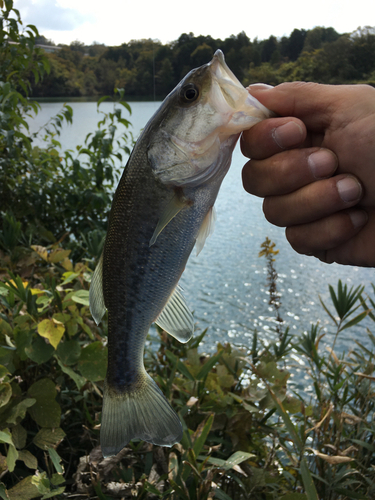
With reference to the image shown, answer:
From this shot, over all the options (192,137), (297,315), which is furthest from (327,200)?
(297,315)

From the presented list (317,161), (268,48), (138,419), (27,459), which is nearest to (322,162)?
(317,161)

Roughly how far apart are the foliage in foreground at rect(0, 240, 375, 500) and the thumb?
3.11 feet

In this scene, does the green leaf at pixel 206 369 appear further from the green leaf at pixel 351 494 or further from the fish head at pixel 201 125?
the fish head at pixel 201 125

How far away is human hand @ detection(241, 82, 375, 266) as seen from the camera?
102cm

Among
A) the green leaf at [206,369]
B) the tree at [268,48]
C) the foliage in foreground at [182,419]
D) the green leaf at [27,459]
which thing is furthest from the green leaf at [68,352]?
the tree at [268,48]

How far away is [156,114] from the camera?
103cm

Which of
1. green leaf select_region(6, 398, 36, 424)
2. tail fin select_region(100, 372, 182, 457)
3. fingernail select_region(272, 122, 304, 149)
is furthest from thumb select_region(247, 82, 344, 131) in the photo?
green leaf select_region(6, 398, 36, 424)

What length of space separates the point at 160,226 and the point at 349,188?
534 mm

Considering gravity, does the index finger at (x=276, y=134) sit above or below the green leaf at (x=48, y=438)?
above

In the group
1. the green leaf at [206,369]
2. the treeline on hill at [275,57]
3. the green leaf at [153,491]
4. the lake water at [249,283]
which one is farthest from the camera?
the treeline on hill at [275,57]

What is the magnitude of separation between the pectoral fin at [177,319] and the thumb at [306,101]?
627mm

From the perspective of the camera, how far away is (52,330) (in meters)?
1.54

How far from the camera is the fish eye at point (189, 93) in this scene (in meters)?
0.96

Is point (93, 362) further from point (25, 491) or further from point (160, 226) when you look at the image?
point (160, 226)
